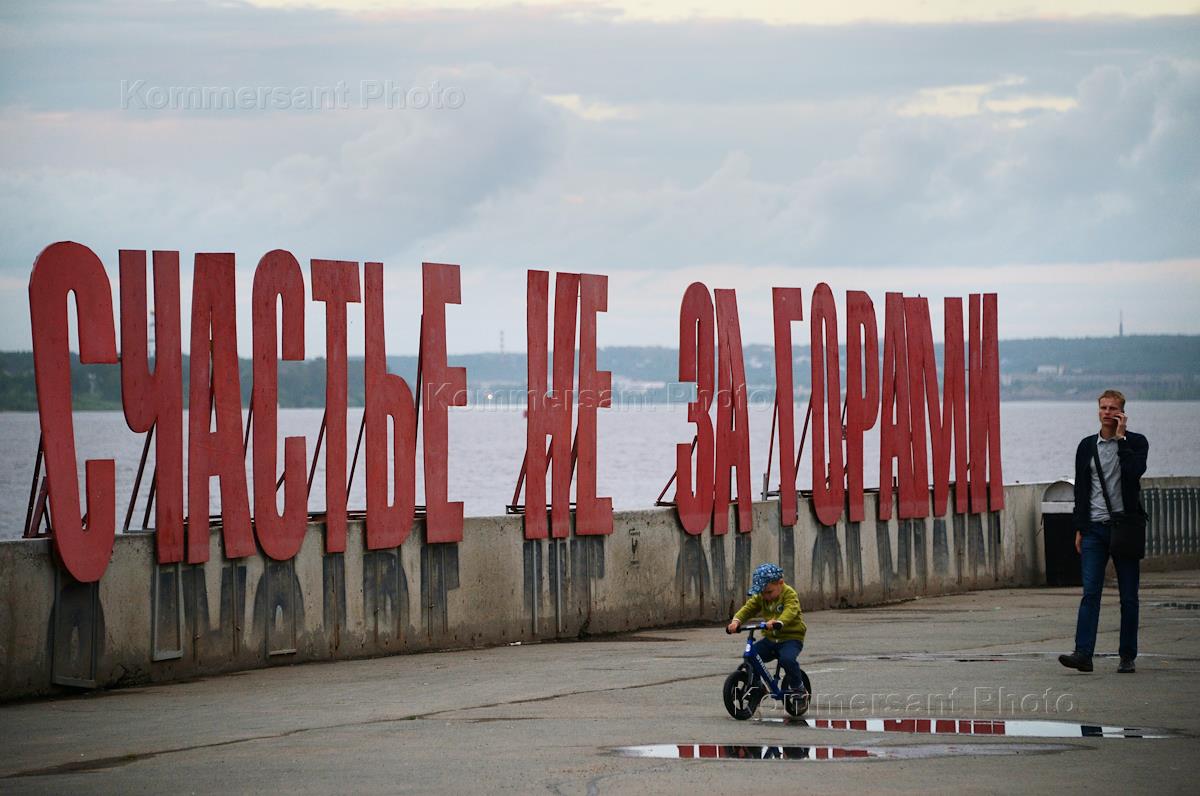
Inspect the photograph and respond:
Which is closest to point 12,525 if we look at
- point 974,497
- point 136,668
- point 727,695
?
point 974,497

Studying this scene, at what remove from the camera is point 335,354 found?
1494cm

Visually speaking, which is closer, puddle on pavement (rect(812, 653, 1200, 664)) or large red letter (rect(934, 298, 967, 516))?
puddle on pavement (rect(812, 653, 1200, 664))

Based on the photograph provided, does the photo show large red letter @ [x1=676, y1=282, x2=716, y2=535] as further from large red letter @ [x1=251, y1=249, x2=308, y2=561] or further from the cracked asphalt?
large red letter @ [x1=251, y1=249, x2=308, y2=561]

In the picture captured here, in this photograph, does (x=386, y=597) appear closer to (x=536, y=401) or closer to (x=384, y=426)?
(x=384, y=426)

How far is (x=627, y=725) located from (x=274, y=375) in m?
5.80

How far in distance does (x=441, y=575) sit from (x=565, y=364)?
115 inches

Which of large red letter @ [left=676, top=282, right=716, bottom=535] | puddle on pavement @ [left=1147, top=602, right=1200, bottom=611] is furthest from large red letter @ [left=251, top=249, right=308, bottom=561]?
puddle on pavement @ [left=1147, top=602, right=1200, bottom=611]

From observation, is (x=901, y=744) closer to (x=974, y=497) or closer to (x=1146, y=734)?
(x=1146, y=734)

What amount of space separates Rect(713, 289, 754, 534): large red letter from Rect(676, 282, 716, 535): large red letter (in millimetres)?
133

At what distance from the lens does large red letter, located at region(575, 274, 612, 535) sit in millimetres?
16672

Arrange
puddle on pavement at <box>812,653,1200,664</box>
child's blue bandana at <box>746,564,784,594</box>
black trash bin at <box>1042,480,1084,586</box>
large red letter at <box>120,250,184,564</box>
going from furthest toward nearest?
black trash bin at <box>1042,480,1084,586</box>, puddle on pavement at <box>812,653,1200,664</box>, large red letter at <box>120,250,184,564</box>, child's blue bandana at <box>746,564,784,594</box>

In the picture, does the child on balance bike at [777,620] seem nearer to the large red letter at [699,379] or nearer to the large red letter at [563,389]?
the large red letter at [563,389]

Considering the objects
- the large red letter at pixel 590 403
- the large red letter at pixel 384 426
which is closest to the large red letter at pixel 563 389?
the large red letter at pixel 590 403

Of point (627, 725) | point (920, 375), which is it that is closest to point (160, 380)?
point (627, 725)
